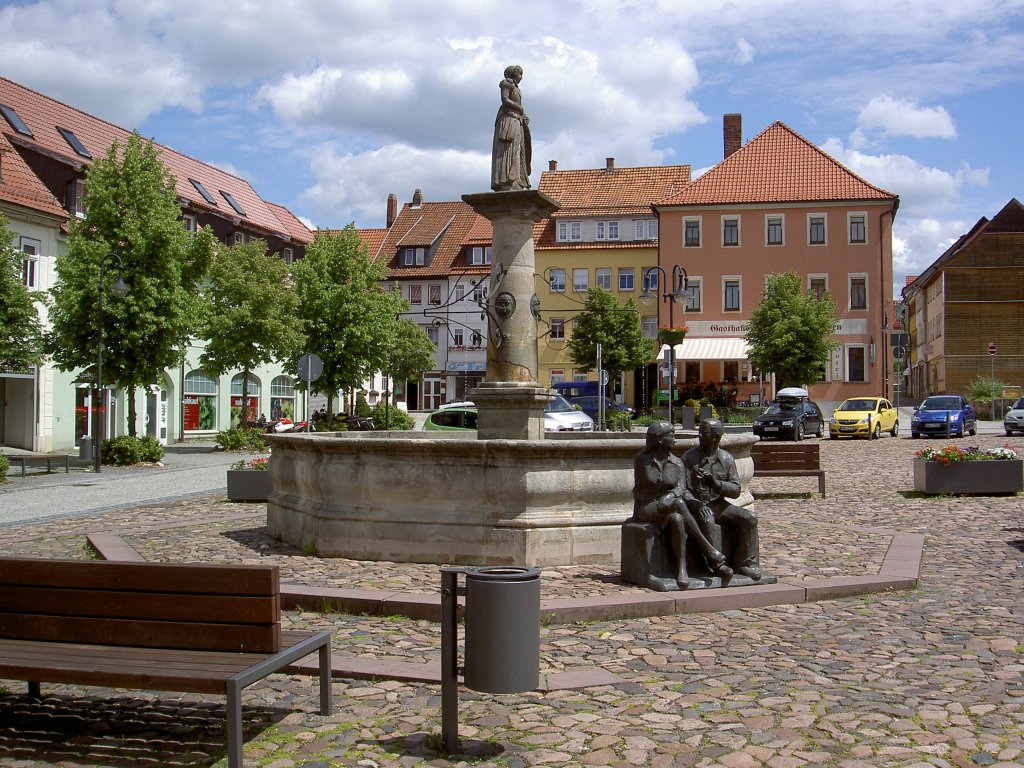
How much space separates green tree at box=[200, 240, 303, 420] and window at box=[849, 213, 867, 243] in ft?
97.2

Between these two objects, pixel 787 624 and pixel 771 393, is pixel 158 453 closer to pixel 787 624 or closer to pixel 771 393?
pixel 787 624

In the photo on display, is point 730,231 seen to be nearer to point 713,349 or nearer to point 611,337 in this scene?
point 713,349

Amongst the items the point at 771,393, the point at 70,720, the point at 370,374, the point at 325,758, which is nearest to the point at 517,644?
the point at 325,758

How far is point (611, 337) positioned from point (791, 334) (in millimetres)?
8884

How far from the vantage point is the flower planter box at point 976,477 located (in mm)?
16203

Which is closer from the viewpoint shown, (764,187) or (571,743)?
(571,743)

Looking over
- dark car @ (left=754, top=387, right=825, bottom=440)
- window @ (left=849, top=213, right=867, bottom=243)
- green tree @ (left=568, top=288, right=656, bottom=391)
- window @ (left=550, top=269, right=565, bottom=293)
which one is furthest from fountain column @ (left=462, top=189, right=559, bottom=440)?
window @ (left=550, top=269, right=565, bottom=293)

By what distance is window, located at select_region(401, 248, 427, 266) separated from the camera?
67938 millimetres

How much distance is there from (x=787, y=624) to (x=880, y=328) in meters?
47.9

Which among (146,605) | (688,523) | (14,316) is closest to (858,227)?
(14,316)

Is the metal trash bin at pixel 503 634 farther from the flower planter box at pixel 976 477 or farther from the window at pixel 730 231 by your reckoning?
the window at pixel 730 231

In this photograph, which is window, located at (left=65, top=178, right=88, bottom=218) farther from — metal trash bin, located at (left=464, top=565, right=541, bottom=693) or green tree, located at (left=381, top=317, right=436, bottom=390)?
metal trash bin, located at (left=464, top=565, right=541, bottom=693)

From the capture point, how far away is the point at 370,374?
42.1 m

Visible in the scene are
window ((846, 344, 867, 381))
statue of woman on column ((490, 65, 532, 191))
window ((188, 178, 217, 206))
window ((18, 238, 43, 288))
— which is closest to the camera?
statue of woman on column ((490, 65, 532, 191))
